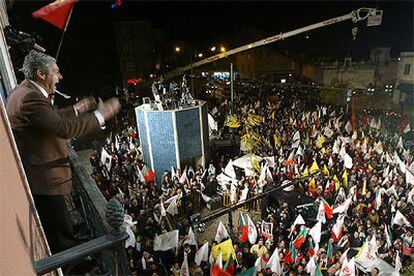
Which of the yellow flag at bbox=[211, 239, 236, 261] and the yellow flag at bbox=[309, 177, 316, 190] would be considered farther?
the yellow flag at bbox=[309, 177, 316, 190]

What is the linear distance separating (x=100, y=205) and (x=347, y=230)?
1053 cm

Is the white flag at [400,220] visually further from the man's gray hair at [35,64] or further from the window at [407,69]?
the window at [407,69]

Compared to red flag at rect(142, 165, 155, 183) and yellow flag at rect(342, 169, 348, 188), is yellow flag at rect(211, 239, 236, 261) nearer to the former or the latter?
red flag at rect(142, 165, 155, 183)

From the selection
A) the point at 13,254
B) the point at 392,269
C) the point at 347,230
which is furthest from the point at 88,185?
the point at 347,230

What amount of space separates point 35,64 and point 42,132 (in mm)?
614

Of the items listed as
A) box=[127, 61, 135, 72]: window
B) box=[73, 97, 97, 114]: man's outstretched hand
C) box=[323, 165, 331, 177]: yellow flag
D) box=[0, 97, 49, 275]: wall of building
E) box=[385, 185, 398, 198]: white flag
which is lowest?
box=[385, 185, 398, 198]: white flag

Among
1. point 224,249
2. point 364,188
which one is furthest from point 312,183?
point 224,249

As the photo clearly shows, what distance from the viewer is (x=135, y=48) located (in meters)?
48.5

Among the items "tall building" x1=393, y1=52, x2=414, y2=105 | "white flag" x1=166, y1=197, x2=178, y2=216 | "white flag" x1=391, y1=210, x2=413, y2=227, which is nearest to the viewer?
"white flag" x1=391, y1=210, x2=413, y2=227

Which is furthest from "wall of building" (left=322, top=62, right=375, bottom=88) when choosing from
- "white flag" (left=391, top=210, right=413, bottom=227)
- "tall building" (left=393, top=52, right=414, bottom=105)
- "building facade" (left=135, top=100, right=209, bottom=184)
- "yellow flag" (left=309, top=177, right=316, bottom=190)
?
"white flag" (left=391, top=210, right=413, bottom=227)

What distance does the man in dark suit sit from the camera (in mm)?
2457

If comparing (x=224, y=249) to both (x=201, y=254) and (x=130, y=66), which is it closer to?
(x=201, y=254)

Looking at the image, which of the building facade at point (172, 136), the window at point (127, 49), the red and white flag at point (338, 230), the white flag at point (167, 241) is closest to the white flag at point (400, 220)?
the red and white flag at point (338, 230)

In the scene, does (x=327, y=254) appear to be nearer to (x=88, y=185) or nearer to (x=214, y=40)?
(x=88, y=185)
